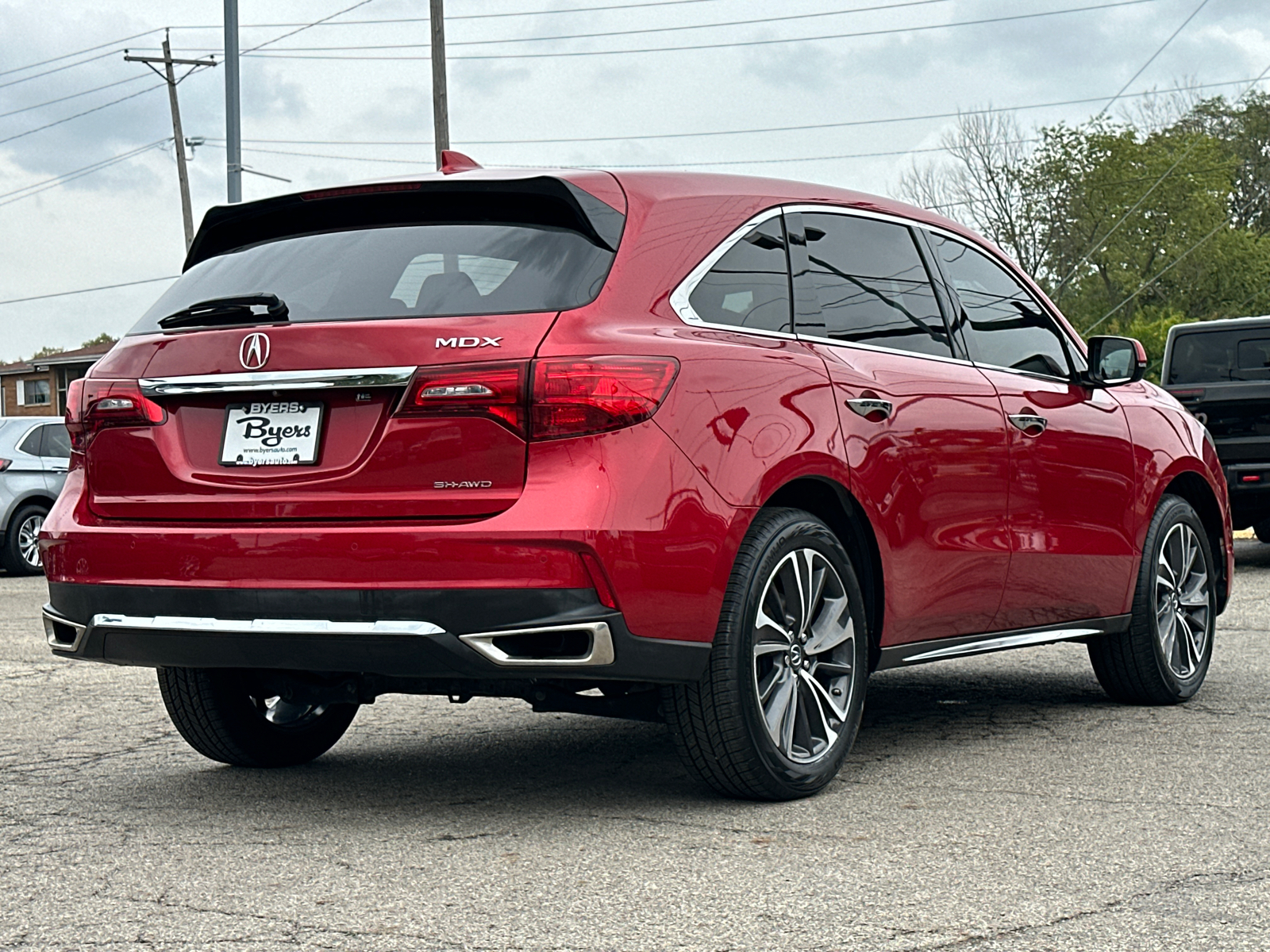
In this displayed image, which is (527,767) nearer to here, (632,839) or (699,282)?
(632,839)

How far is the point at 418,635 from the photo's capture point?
13.9ft

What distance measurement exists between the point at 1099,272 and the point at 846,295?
216 feet

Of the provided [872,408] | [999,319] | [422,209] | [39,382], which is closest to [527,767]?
[872,408]

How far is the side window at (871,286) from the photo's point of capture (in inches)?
209

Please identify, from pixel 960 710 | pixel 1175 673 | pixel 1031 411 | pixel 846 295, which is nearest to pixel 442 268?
pixel 846 295

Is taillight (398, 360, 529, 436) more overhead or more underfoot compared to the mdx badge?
more underfoot

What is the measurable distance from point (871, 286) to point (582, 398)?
1.64 meters

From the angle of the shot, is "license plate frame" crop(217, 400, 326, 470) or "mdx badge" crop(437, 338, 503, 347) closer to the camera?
"mdx badge" crop(437, 338, 503, 347)

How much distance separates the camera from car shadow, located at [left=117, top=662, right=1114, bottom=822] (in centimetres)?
493

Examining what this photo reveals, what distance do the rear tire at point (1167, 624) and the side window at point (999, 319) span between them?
0.86 m

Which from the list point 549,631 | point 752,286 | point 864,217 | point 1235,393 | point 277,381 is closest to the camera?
point 549,631

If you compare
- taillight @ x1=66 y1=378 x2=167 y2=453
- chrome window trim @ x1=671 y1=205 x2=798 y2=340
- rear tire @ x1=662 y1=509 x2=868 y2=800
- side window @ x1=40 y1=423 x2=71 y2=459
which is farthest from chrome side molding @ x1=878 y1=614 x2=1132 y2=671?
side window @ x1=40 y1=423 x2=71 y2=459

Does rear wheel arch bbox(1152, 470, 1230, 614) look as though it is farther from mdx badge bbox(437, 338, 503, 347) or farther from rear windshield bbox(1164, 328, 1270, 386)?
rear windshield bbox(1164, 328, 1270, 386)

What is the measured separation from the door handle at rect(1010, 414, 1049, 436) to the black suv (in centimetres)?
735
